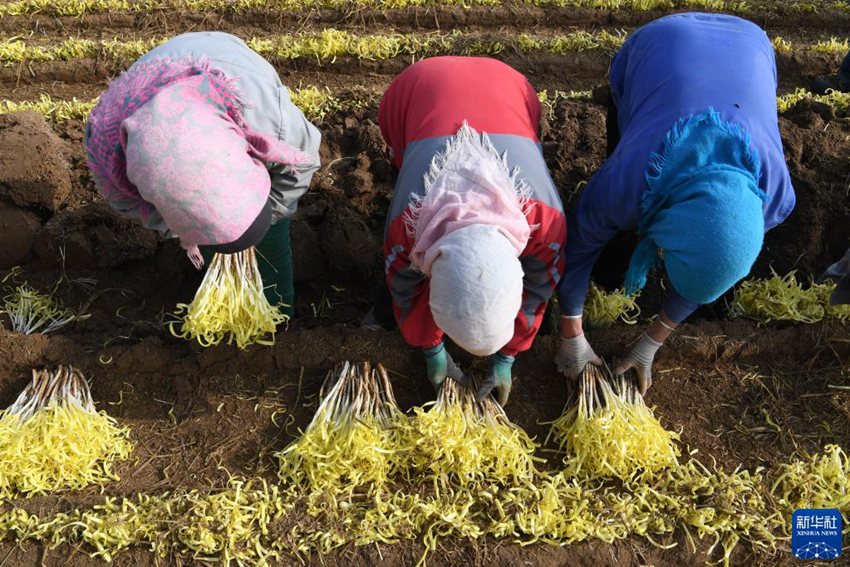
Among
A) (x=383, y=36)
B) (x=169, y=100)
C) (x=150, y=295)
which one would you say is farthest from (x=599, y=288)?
(x=383, y=36)

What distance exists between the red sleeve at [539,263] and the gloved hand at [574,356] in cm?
43

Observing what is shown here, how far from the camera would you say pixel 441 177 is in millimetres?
2287

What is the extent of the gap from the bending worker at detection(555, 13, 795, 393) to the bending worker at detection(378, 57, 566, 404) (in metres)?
0.27

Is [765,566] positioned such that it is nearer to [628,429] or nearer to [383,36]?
[628,429]

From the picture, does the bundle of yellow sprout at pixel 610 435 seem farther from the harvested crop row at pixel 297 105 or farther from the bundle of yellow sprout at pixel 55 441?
the harvested crop row at pixel 297 105

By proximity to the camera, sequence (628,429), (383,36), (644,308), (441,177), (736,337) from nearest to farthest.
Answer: (441,177)
(628,429)
(736,337)
(644,308)
(383,36)

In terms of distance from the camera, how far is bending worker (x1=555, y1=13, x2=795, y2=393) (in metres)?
2.17

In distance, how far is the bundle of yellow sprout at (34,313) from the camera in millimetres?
3385

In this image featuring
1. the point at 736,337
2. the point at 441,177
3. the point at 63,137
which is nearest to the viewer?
the point at 441,177

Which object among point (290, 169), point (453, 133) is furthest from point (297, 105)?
point (453, 133)

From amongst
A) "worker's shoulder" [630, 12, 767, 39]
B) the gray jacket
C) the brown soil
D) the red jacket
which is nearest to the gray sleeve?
the gray jacket

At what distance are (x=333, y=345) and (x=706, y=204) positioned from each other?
Answer: 1.85 metres

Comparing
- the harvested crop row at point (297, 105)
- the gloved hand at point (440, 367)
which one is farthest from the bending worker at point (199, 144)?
the harvested crop row at point (297, 105)

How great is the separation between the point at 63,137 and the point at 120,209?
2.36m
